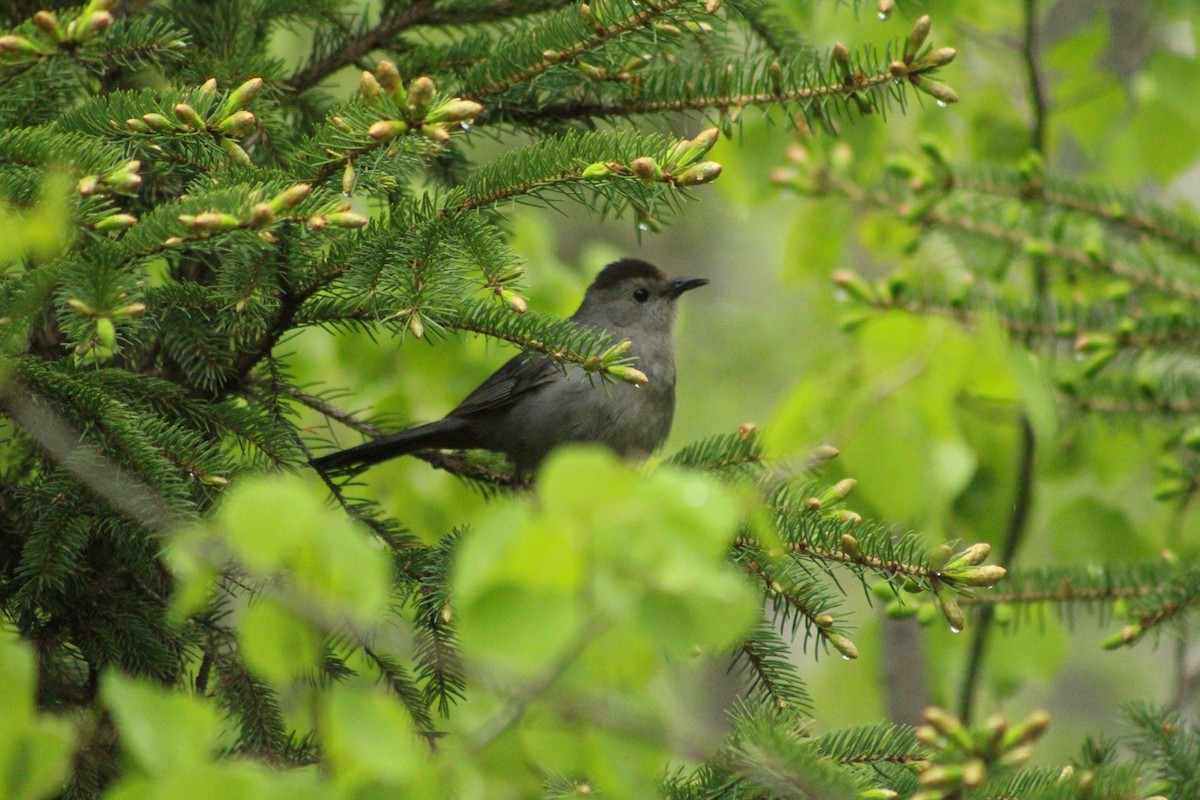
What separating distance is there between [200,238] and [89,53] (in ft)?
1.71

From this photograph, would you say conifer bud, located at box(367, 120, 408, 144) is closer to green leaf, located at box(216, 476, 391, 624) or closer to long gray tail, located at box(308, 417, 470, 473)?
green leaf, located at box(216, 476, 391, 624)

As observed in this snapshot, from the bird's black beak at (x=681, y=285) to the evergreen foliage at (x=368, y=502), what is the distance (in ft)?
4.35

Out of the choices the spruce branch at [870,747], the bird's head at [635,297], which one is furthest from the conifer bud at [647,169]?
the bird's head at [635,297]

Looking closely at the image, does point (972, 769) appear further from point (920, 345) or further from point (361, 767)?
point (920, 345)

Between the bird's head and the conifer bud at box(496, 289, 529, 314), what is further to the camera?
the bird's head

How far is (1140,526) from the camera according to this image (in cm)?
371

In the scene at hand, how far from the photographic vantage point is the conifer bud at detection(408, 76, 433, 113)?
1604 mm

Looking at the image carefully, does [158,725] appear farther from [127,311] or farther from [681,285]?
[681,285]

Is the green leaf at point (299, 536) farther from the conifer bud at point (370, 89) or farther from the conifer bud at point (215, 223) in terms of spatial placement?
the conifer bud at point (370, 89)

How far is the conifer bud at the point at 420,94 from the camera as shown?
160 cm

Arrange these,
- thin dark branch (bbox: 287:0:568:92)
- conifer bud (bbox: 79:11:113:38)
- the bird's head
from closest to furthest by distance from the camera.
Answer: conifer bud (bbox: 79:11:113:38)
thin dark branch (bbox: 287:0:568:92)
the bird's head

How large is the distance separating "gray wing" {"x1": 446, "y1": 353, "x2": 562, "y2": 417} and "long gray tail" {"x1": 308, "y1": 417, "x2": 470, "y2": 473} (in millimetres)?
139

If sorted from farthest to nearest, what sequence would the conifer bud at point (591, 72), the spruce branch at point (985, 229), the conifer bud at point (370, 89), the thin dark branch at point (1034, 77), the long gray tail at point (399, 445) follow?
the thin dark branch at point (1034, 77) < the spruce branch at point (985, 229) < the long gray tail at point (399, 445) < the conifer bud at point (591, 72) < the conifer bud at point (370, 89)

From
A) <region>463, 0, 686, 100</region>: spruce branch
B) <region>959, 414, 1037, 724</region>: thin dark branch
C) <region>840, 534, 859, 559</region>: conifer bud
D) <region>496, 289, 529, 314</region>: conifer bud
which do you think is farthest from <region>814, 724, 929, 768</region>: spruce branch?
Result: <region>959, 414, 1037, 724</region>: thin dark branch
